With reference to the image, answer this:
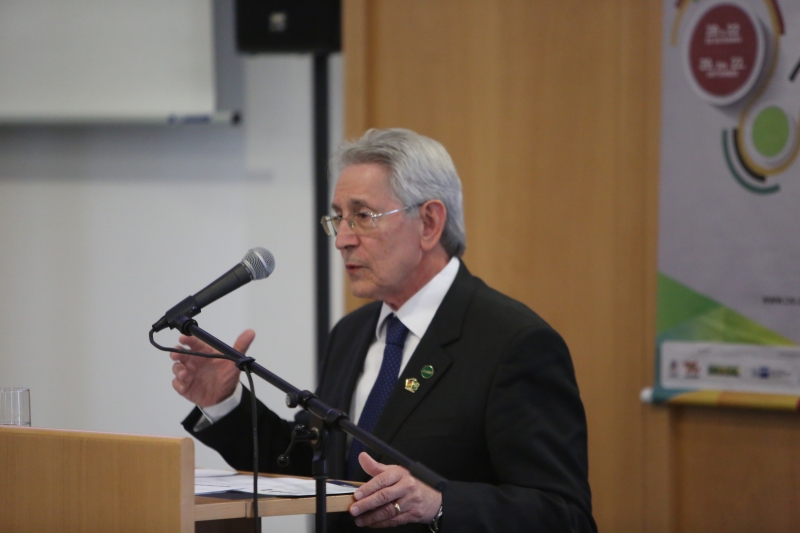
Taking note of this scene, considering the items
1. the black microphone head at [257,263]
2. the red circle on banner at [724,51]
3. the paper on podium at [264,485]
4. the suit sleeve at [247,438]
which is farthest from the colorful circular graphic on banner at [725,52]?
the paper on podium at [264,485]

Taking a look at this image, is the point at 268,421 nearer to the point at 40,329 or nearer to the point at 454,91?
the point at 454,91

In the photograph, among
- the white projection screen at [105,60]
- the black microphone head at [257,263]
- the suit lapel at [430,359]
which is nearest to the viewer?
the black microphone head at [257,263]

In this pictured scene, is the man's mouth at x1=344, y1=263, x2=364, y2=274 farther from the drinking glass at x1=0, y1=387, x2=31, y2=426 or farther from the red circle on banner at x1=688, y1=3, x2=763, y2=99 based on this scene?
the red circle on banner at x1=688, y1=3, x2=763, y2=99

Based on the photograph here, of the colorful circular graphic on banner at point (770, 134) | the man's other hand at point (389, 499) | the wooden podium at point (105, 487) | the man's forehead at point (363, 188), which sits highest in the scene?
the colorful circular graphic on banner at point (770, 134)

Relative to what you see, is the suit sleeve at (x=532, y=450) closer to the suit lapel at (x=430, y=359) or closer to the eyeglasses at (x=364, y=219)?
the suit lapel at (x=430, y=359)

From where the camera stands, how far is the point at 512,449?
5.98ft

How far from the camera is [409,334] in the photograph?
2.12 meters

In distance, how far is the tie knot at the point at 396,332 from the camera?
212 cm

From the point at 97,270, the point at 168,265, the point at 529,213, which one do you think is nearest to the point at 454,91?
the point at 529,213

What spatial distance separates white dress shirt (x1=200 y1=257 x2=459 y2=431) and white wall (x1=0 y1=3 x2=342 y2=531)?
1.57m

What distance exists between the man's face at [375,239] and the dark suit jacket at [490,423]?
0.48 ft

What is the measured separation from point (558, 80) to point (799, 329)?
1209 millimetres

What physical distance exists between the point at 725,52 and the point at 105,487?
7.93 ft

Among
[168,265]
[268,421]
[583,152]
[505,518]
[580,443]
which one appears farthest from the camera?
[168,265]
